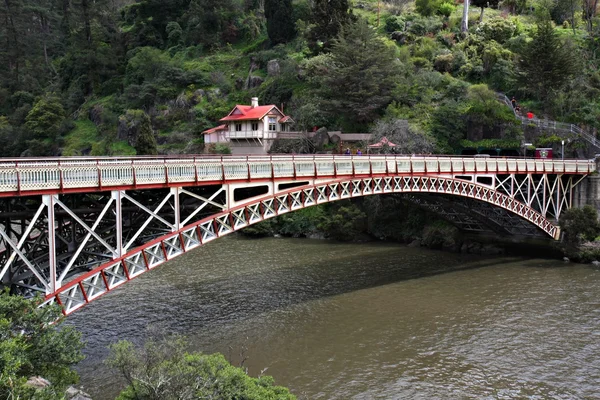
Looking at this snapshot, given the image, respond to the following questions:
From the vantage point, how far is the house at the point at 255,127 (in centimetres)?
6719

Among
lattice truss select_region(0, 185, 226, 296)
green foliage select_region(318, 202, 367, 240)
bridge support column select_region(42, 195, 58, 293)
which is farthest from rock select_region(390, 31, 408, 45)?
bridge support column select_region(42, 195, 58, 293)

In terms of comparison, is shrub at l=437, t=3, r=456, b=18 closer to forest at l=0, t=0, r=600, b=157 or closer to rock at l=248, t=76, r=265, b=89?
forest at l=0, t=0, r=600, b=157

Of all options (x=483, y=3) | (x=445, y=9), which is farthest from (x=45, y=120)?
(x=483, y=3)

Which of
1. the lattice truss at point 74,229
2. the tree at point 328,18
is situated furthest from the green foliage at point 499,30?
the lattice truss at point 74,229

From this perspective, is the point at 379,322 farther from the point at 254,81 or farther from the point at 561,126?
the point at 254,81

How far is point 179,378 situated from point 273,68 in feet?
241

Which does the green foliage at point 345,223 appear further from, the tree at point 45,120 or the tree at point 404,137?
the tree at point 45,120

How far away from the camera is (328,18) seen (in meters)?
78.9

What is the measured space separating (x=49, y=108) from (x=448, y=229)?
71411mm

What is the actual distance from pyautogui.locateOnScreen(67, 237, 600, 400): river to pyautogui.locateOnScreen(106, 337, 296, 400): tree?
5.29 m

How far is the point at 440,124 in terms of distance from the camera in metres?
62.5

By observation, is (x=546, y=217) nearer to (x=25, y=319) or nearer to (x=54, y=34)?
(x=25, y=319)

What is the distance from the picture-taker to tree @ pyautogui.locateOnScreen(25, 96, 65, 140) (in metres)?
89.3

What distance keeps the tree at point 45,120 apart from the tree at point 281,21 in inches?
1506
